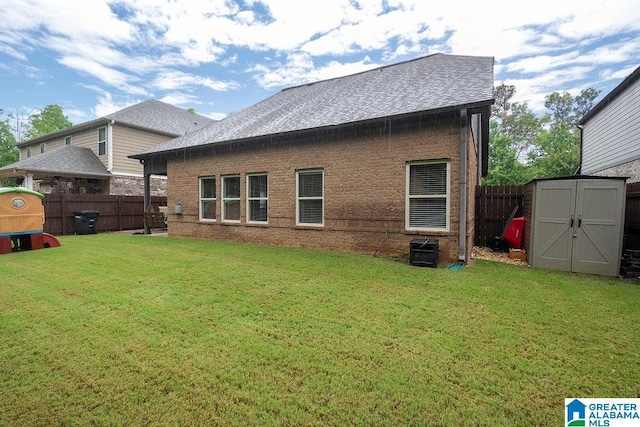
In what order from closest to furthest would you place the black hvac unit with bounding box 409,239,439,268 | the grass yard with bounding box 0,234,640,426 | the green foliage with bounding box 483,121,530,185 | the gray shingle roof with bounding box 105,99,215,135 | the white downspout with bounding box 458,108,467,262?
the grass yard with bounding box 0,234,640,426
the black hvac unit with bounding box 409,239,439,268
the white downspout with bounding box 458,108,467,262
the gray shingle roof with bounding box 105,99,215,135
the green foliage with bounding box 483,121,530,185

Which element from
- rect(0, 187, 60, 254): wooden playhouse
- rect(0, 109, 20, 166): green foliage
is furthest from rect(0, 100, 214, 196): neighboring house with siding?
rect(0, 109, 20, 166): green foliage

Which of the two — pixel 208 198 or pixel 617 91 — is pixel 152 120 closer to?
pixel 208 198

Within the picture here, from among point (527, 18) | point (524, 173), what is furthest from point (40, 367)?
point (524, 173)

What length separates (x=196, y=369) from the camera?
2467mm

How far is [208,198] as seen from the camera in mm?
11367

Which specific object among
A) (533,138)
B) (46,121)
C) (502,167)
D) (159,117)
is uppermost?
(46,121)

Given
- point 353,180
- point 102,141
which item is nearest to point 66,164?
point 102,141

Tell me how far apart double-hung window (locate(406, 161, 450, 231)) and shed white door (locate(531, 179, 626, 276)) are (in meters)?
1.98

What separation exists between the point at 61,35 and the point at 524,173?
3308 cm

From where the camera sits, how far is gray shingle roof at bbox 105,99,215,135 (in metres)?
18.5

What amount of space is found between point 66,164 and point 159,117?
656 centimetres

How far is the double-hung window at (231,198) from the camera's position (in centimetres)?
1063

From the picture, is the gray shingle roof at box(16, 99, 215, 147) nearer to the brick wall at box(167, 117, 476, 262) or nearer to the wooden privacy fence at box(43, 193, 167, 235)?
the wooden privacy fence at box(43, 193, 167, 235)

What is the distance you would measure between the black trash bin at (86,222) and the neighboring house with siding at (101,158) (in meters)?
4.09
